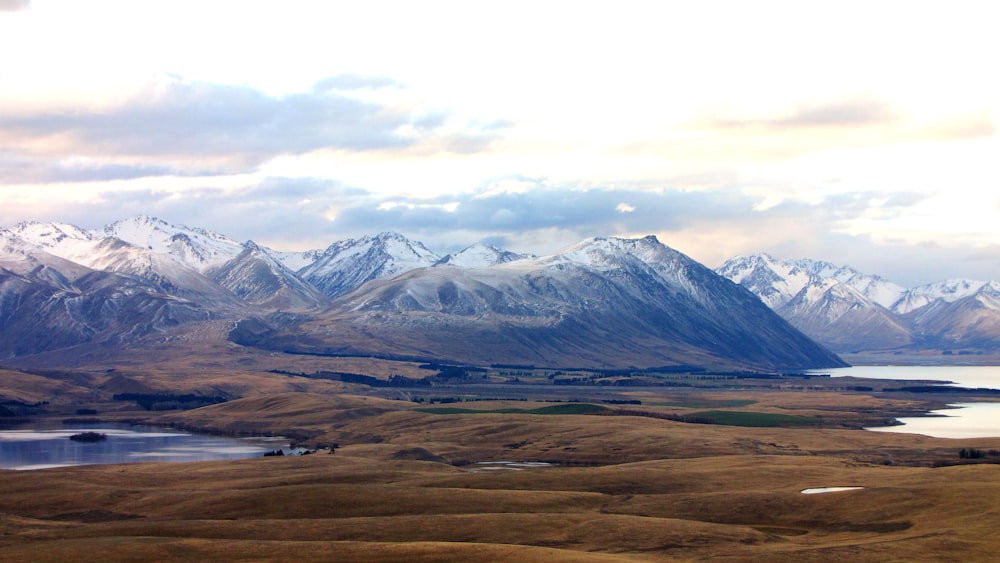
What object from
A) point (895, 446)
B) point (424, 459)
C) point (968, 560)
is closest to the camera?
point (968, 560)

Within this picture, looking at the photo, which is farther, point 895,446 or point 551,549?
point 895,446

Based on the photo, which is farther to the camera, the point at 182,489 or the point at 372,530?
the point at 182,489

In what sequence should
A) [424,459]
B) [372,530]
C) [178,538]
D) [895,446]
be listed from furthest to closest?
1. [895,446]
2. [424,459]
3. [372,530]
4. [178,538]

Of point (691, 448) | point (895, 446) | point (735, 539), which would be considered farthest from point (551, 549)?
point (895, 446)

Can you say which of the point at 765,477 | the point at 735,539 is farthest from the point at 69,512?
the point at 765,477

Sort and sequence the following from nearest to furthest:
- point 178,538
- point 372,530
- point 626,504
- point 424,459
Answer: point 178,538 → point 372,530 → point 626,504 → point 424,459

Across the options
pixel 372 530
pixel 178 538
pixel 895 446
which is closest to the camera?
pixel 178 538

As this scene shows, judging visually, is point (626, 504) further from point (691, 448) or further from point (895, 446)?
point (895, 446)

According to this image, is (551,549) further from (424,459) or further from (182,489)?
(424,459)
